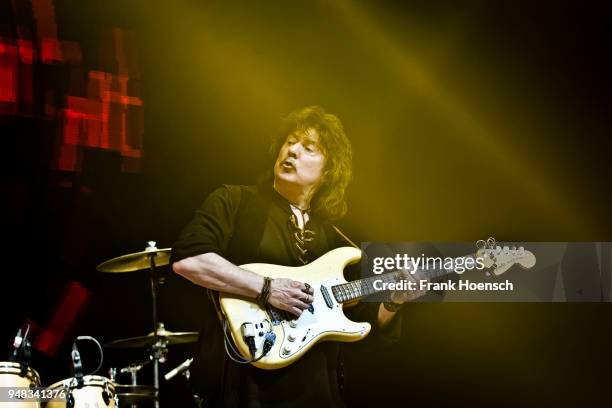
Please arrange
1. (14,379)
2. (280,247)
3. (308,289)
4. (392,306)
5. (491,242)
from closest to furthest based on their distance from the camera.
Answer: (14,379), (308,289), (280,247), (392,306), (491,242)

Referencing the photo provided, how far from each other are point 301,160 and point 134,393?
134 cm

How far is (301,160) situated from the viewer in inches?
142

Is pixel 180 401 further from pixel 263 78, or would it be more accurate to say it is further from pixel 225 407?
pixel 263 78

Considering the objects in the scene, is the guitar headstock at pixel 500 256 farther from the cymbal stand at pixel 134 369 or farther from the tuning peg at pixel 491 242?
the cymbal stand at pixel 134 369

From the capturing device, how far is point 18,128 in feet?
12.4

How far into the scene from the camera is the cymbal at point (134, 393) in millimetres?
3387

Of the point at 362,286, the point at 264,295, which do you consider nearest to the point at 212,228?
the point at 264,295

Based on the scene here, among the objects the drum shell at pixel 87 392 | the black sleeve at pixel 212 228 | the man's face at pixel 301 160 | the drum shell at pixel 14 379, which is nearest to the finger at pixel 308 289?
the black sleeve at pixel 212 228

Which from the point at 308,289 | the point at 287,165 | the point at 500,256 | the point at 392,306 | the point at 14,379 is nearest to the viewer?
the point at 14,379

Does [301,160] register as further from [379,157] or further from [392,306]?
[392,306]

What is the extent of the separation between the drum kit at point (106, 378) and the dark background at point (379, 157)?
20cm

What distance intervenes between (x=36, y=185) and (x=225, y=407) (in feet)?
5.20

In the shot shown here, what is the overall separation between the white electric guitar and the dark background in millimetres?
337

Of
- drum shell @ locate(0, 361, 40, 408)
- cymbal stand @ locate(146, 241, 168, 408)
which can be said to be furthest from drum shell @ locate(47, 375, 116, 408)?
cymbal stand @ locate(146, 241, 168, 408)
